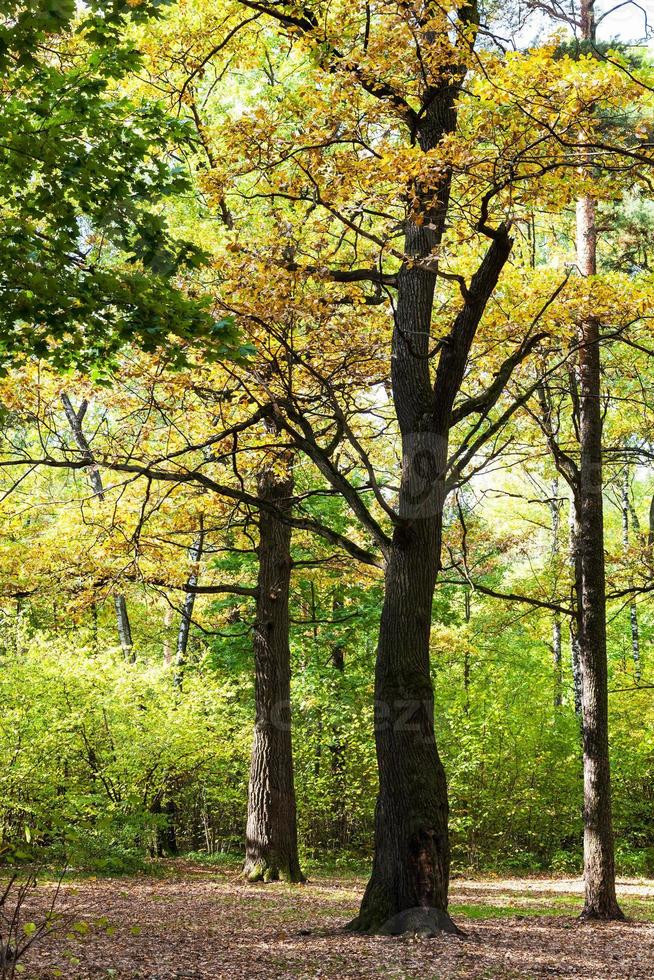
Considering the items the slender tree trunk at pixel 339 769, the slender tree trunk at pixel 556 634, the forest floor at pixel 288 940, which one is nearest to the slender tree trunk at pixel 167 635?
the slender tree trunk at pixel 339 769

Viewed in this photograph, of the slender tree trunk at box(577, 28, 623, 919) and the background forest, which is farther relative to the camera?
the slender tree trunk at box(577, 28, 623, 919)

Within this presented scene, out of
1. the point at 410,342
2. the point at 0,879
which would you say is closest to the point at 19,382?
the point at 410,342

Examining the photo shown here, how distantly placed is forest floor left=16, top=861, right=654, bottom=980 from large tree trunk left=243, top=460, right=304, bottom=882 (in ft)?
1.60

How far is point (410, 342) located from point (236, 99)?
22.9 feet

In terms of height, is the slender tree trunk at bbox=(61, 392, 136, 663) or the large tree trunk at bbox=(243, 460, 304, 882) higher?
the slender tree trunk at bbox=(61, 392, 136, 663)

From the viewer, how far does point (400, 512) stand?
21.2ft

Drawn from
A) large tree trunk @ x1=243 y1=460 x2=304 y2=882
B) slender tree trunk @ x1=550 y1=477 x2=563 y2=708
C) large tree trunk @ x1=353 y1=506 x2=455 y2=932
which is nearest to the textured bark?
large tree trunk @ x1=353 y1=506 x2=455 y2=932

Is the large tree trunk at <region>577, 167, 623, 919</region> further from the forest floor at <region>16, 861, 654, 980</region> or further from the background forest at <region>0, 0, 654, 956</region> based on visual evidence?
the forest floor at <region>16, 861, 654, 980</region>

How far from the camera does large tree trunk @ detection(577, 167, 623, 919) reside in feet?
27.5

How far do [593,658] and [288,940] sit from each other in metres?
4.30

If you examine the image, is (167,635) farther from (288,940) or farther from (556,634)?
(288,940)

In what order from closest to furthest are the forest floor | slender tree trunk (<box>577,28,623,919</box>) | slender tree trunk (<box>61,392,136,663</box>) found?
the forest floor → slender tree trunk (<box>577,28,623,919</box>) → slender tree trunk (<box>61,392,136,663</box>)

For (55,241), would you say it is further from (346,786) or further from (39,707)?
(346,786)

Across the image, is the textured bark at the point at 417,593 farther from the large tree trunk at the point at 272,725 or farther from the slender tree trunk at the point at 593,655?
the large tree trunk at the point at 272,725
